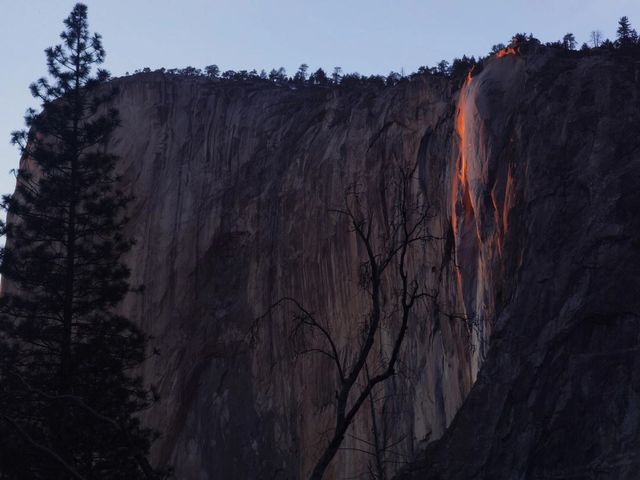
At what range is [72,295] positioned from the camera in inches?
860

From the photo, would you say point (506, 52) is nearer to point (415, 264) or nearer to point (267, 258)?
point (415, 264)

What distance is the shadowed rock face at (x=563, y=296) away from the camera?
16.5 meters

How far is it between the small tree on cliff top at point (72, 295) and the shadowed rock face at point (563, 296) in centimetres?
673

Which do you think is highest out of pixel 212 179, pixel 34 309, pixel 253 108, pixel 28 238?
pixel 253 108

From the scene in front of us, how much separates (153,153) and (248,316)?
848cm

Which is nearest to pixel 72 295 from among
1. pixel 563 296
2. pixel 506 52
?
pixel 563 296

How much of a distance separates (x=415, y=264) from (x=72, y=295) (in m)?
10.7

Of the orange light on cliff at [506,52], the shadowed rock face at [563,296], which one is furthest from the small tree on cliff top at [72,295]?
the orange light on cliff at [506,52]

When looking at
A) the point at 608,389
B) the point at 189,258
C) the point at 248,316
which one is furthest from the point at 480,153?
the point at 189,258

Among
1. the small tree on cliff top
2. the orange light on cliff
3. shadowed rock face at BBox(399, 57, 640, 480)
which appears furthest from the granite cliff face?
the small tree on cliff top

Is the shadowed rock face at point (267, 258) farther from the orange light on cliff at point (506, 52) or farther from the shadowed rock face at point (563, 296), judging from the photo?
the shadowed rock face at point (563, 296)

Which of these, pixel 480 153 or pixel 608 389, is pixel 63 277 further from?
pixel 608 389

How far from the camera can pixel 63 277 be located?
2194 centimetres

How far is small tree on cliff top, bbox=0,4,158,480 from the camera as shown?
1914 cm
